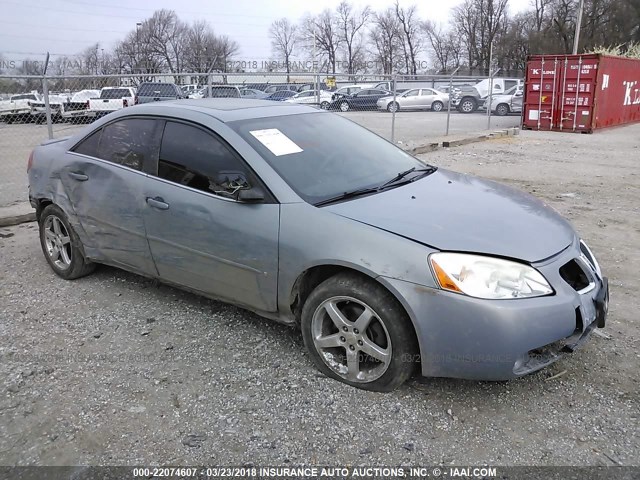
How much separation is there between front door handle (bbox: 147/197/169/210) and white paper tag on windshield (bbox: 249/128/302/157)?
76cm

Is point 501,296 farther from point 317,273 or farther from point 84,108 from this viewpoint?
point 84,108

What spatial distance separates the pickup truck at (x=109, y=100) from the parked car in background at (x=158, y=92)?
1.12 metres

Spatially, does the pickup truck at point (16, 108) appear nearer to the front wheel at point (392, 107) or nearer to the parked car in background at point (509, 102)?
the front wheel at point (392, 107)

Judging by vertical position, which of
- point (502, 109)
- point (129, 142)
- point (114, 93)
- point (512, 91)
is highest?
point (512, 91)

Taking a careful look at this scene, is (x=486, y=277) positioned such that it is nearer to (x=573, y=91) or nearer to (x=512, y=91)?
(x=573, y=91)

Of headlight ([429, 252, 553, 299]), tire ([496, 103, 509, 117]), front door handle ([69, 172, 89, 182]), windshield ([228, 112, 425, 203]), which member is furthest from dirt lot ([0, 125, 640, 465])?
tire ([496, 103, 509, 117])

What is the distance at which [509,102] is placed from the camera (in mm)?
25453

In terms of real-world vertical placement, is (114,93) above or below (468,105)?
above

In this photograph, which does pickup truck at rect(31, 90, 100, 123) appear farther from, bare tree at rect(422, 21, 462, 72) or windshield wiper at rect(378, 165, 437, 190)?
bare tree at rect(422, 21, 462, 72)

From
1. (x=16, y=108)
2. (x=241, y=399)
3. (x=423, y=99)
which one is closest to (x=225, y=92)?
(x=16, y=108)

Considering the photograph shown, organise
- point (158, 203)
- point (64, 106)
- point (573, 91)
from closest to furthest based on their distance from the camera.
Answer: point (158, 203)
point (64, 106)
point (573, 91)

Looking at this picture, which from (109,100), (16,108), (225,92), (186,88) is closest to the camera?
(16,108)

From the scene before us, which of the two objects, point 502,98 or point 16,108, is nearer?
point 16,108

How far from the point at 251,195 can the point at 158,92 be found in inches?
431
